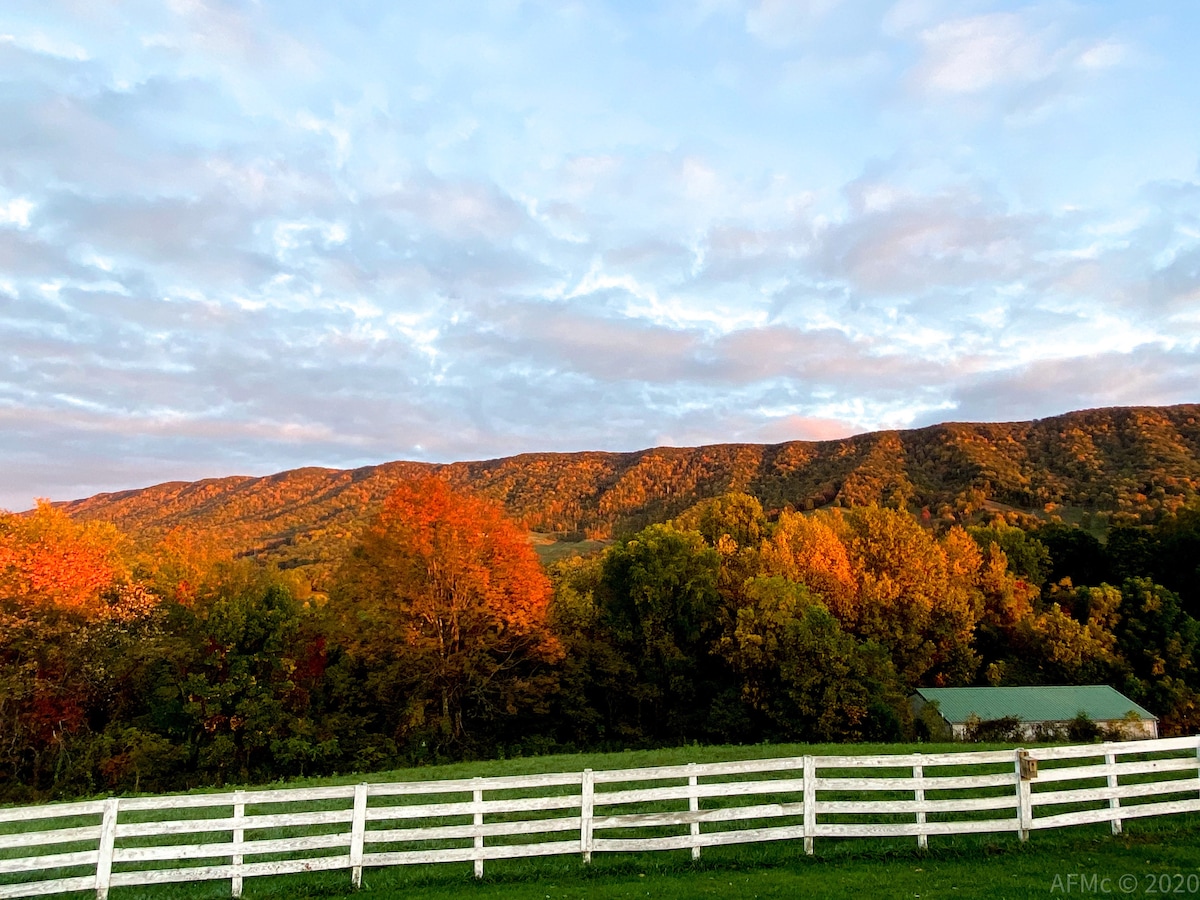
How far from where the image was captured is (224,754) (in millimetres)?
26844

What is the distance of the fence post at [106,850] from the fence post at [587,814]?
6.40m

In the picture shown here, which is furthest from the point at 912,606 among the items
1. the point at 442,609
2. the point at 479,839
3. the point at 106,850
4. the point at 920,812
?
the point at 106,850

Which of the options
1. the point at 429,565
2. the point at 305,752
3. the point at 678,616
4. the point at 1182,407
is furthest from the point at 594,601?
the point at 1182,407

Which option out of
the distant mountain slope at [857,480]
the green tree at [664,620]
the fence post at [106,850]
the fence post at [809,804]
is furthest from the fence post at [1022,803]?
the distant mountain slope at [857,480]

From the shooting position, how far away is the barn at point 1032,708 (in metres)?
35.2

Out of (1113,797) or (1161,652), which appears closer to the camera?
(1113,797)

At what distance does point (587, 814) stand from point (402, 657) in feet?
73.1

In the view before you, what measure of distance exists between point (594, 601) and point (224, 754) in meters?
20.2

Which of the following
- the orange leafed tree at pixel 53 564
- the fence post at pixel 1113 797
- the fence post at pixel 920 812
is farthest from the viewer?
the orange leafed tree at pixel 53 564

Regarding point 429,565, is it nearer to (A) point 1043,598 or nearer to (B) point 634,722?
(B) point 634,722

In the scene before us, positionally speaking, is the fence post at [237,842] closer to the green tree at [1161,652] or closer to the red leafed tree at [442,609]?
the red leafed tree at [442,609]

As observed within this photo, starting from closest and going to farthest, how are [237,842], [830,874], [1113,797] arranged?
[830,874]
[237,842]
[1113,797]

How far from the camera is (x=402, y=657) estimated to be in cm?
2998

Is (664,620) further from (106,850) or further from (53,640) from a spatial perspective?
(106,850)
